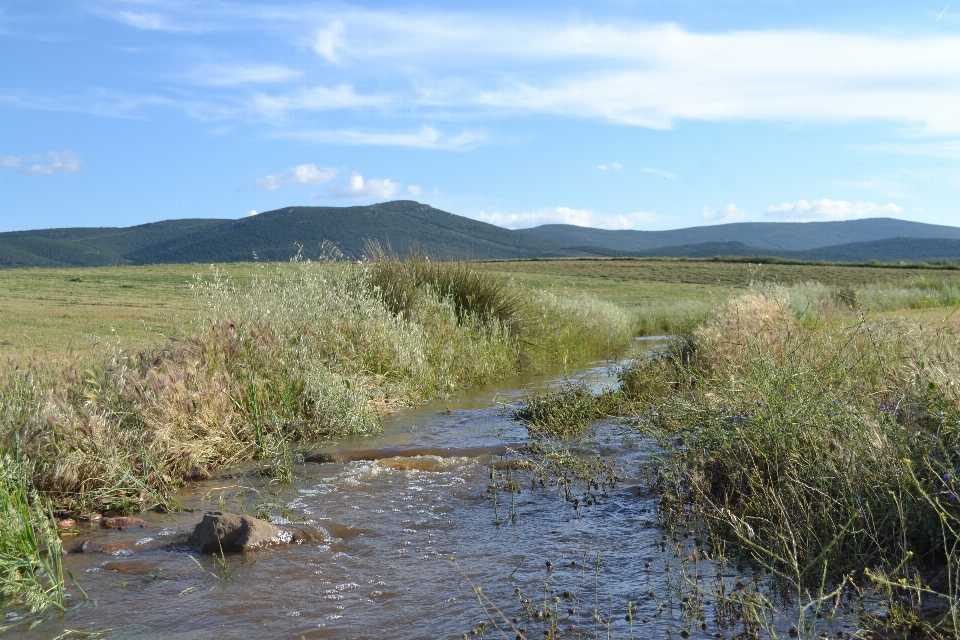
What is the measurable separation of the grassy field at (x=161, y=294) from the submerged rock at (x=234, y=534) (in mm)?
2551

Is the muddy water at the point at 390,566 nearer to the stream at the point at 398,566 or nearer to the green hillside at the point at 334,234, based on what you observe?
the stream at the point at 398,566

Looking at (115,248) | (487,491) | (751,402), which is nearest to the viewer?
(751,402)

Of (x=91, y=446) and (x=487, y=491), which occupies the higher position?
(x=91, y=446)

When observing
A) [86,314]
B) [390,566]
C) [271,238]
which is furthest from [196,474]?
[271,238]

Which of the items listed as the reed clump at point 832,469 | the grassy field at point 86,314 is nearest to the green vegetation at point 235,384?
the grassy field at point 86,314

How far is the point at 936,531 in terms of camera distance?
3789 millimetres

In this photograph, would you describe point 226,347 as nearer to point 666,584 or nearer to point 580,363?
point 666,584

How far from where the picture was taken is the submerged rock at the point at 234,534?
4.69 meters

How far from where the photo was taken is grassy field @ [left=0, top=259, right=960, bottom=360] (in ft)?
40.7

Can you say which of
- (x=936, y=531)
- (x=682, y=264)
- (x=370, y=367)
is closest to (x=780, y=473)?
(x=936, y=531)

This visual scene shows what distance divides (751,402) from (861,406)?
2.32 feet

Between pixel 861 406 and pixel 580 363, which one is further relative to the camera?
pixel 580 363

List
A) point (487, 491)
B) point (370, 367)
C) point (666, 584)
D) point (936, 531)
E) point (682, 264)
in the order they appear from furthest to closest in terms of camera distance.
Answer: point (682, 264)
point (370, 367)
point (487, 491)
point (666, 584)
point (936, 531)

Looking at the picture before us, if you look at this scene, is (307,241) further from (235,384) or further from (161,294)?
(235,384)
